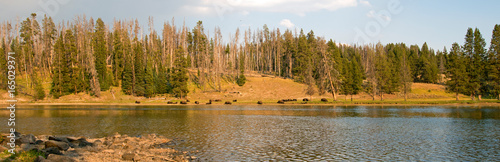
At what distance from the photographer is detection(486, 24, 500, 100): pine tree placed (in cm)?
6725

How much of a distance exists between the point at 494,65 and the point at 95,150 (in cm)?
7974

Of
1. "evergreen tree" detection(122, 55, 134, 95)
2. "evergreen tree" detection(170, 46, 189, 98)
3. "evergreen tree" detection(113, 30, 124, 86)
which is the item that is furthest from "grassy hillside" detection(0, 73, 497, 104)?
"evergreen tree" detection(113, 30, 124, 86)

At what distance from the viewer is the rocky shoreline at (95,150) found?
51.9 ft

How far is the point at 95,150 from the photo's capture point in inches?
741

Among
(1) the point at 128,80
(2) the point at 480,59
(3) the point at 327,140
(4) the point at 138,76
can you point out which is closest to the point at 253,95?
(4) the point at 138,76

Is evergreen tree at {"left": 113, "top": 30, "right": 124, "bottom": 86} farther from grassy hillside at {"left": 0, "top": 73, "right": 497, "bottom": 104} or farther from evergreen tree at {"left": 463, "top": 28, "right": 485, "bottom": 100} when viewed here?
evergreen tree at {"left": 463, "top": 28, "right": 485, "bottom": 100}

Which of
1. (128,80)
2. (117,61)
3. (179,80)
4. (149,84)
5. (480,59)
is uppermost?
(117,61)

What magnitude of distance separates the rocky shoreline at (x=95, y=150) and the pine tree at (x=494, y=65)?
72.1 metres

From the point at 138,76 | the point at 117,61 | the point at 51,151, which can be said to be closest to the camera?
the point at 51,151

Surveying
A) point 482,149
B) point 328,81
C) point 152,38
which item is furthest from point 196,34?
point 482,149

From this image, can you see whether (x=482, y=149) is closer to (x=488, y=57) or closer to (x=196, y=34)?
(x=488, y=57)

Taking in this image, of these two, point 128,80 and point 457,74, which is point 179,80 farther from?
point 457,74

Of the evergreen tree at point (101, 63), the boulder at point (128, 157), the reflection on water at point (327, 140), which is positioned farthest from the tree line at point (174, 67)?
the boulder at point (128, 157)

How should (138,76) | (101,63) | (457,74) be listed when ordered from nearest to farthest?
(457,74) → (138,76) → (101,63)
